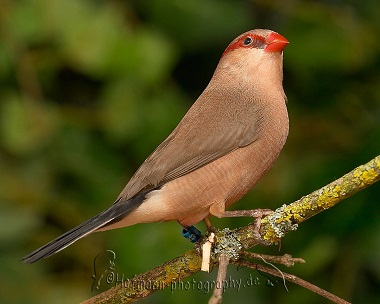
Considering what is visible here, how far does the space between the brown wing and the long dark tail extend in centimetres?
6

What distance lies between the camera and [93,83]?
544 centimetres

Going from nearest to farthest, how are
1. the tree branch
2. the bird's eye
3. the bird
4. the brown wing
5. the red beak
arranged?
the tree branch → the bird → the brown wing → the red beak → the bird's eye

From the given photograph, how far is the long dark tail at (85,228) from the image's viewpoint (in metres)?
3.23

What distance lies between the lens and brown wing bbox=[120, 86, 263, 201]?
11.8 feet

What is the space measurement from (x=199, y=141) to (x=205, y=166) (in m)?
0.14

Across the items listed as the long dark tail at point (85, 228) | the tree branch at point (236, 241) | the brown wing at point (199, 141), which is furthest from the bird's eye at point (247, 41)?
the tree branch at point (236, 241)

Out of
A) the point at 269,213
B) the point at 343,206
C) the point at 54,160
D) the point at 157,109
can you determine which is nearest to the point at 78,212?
the point at 54,160

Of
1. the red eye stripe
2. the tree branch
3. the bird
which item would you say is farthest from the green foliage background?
the tree branch

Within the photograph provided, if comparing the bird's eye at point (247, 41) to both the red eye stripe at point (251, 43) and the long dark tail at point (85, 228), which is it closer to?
the red eye stripe at point (251, 43)

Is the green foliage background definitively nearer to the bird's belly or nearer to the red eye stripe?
the red eye stripe

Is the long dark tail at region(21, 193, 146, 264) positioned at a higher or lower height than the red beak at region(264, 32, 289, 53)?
lower

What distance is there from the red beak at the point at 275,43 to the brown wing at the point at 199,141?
0.33 meters

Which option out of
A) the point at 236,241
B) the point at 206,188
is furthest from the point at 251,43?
the point at 236,241

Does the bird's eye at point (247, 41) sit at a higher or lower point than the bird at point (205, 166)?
higher
